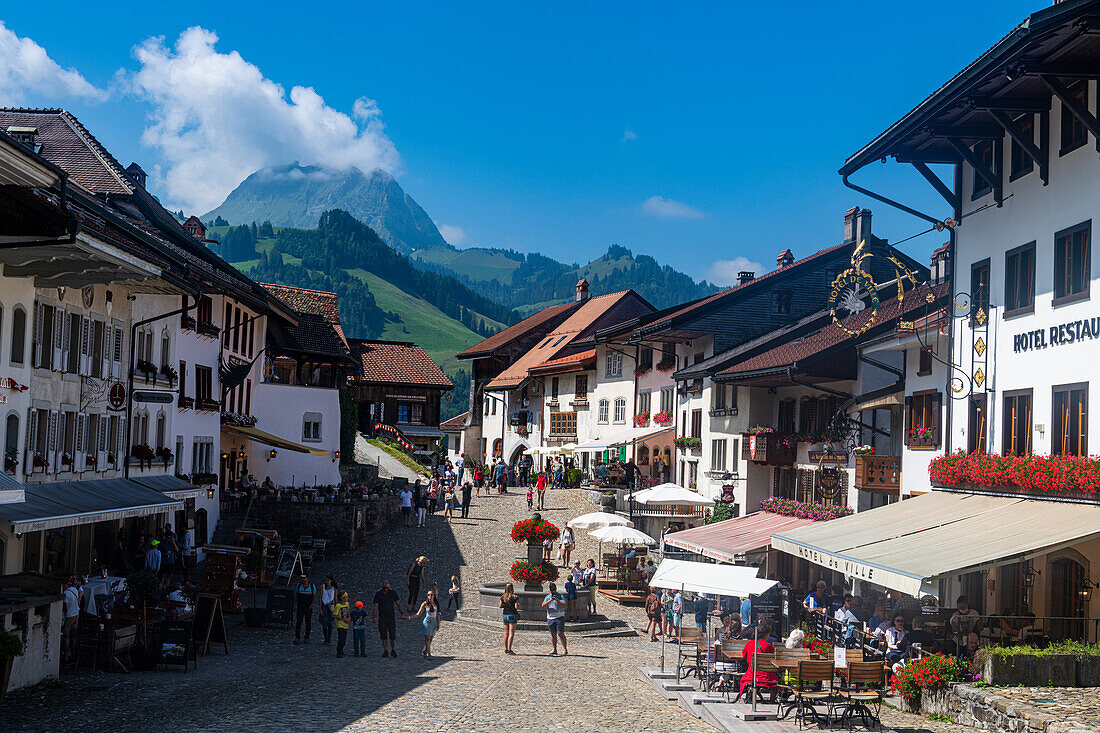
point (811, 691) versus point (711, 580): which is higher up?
point (711, 580)

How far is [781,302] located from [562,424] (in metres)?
23.5

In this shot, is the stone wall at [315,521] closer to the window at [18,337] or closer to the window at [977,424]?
the window at [18,337]

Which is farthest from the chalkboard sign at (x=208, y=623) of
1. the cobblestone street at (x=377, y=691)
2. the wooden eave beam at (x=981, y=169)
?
the wooden eave beam at (x=981, y=169)

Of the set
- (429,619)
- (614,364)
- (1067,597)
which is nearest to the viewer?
(1067,597)

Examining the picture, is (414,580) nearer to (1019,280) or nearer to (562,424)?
(1019,280)

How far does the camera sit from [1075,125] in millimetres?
22203

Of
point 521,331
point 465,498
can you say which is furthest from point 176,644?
point 521,331

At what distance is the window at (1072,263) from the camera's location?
21688mm

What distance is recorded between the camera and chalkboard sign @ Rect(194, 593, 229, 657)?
80.1 ft

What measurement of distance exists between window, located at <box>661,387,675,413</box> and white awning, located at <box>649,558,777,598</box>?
3456 centimetres

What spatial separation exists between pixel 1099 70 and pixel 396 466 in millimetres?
57186

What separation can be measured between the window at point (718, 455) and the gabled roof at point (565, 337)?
2910cm

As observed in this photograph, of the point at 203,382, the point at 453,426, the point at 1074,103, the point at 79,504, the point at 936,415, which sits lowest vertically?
the point at 79,504

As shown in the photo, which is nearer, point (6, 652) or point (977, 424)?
point (6, 652)
